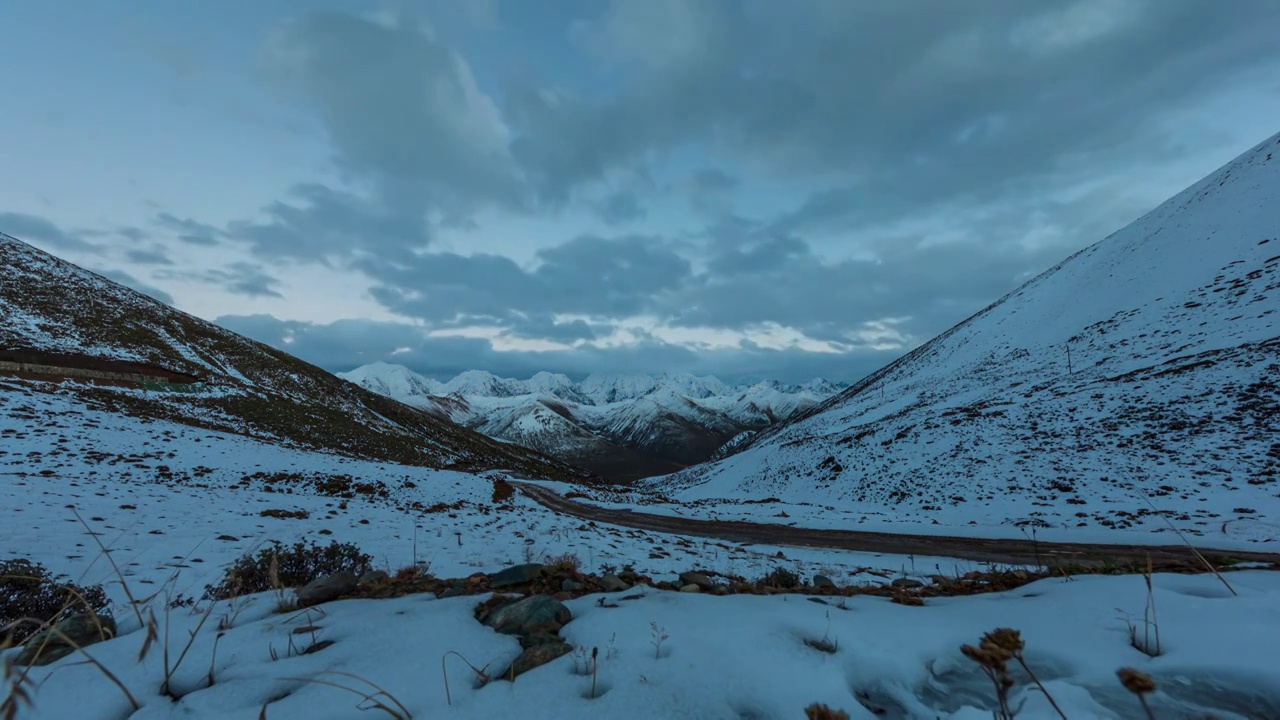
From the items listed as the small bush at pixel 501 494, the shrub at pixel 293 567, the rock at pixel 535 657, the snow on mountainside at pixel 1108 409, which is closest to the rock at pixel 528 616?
the rock at pixel 535 657

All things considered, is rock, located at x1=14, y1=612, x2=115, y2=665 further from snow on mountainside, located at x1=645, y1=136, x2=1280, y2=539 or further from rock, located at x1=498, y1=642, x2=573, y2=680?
snow on mountainside, located at x1=645, y1=136, x2=1280, y2=539

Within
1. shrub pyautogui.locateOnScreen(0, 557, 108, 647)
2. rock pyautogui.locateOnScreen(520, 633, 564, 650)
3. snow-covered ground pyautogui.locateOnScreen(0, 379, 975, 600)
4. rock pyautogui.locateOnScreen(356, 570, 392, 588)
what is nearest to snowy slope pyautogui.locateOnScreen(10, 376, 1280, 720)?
rock pyautogui.locateOnScreen(520, 633, 564, 650)

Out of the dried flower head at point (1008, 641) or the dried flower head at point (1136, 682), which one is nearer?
the dried flower head at point (1136, 682)

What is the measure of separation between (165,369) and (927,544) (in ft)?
226

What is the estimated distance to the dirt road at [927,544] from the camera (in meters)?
11.5

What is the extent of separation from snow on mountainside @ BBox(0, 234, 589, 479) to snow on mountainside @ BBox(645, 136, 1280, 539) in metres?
39.0

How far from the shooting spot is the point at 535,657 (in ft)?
9.55

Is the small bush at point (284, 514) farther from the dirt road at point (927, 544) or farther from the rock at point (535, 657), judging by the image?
the rock at point (535, 657)

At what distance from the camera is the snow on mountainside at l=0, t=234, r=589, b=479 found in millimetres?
38625

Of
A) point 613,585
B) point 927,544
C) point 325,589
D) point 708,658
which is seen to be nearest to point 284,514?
point 325,589

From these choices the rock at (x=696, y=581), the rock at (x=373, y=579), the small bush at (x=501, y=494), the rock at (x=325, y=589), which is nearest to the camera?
the rock at (x=325, y=589)

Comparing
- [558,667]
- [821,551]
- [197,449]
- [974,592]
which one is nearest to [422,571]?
[558,667]

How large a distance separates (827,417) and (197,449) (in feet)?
211

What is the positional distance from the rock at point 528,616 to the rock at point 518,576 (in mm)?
1217
